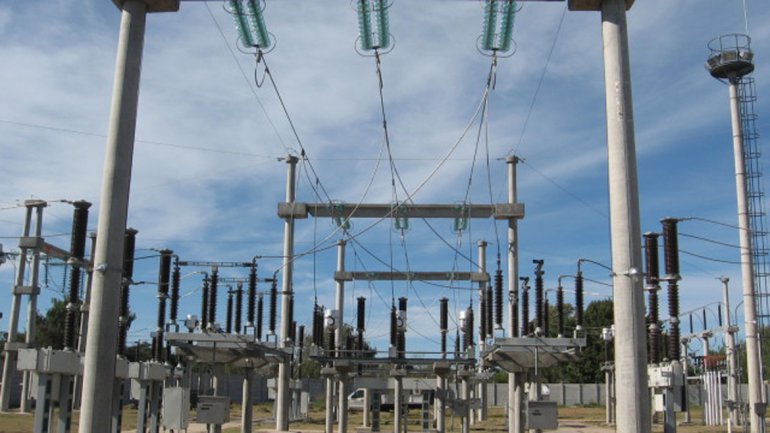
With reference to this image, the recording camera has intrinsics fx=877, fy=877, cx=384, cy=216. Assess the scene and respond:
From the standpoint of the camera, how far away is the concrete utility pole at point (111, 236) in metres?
9.53

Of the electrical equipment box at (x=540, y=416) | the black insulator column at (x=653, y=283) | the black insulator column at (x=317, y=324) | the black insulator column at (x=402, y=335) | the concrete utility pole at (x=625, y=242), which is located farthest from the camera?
the black insulator column at (x=317, y=324)

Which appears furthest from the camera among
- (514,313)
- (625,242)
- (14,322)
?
(14,322)

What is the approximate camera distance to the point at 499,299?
66.1 feet

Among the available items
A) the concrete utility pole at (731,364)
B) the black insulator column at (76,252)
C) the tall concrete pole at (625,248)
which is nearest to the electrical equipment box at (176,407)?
Answer: the black insulator column at (76,252)

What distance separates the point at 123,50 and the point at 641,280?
6.42 m

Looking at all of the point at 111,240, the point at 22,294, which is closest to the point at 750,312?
the point at 111,240

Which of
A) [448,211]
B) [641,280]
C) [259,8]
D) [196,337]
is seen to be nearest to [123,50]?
[259,8]

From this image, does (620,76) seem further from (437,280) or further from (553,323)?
(553,323)

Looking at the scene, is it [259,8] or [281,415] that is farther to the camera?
[281,415]

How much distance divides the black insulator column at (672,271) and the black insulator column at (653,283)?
35cm

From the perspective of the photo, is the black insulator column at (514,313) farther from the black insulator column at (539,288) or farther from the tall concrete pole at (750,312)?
the tall concrete pole at (750,312)

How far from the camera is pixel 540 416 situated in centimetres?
1352

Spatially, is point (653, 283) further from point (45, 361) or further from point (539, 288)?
point (45, 361)

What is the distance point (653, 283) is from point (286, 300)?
10885 millimetres
